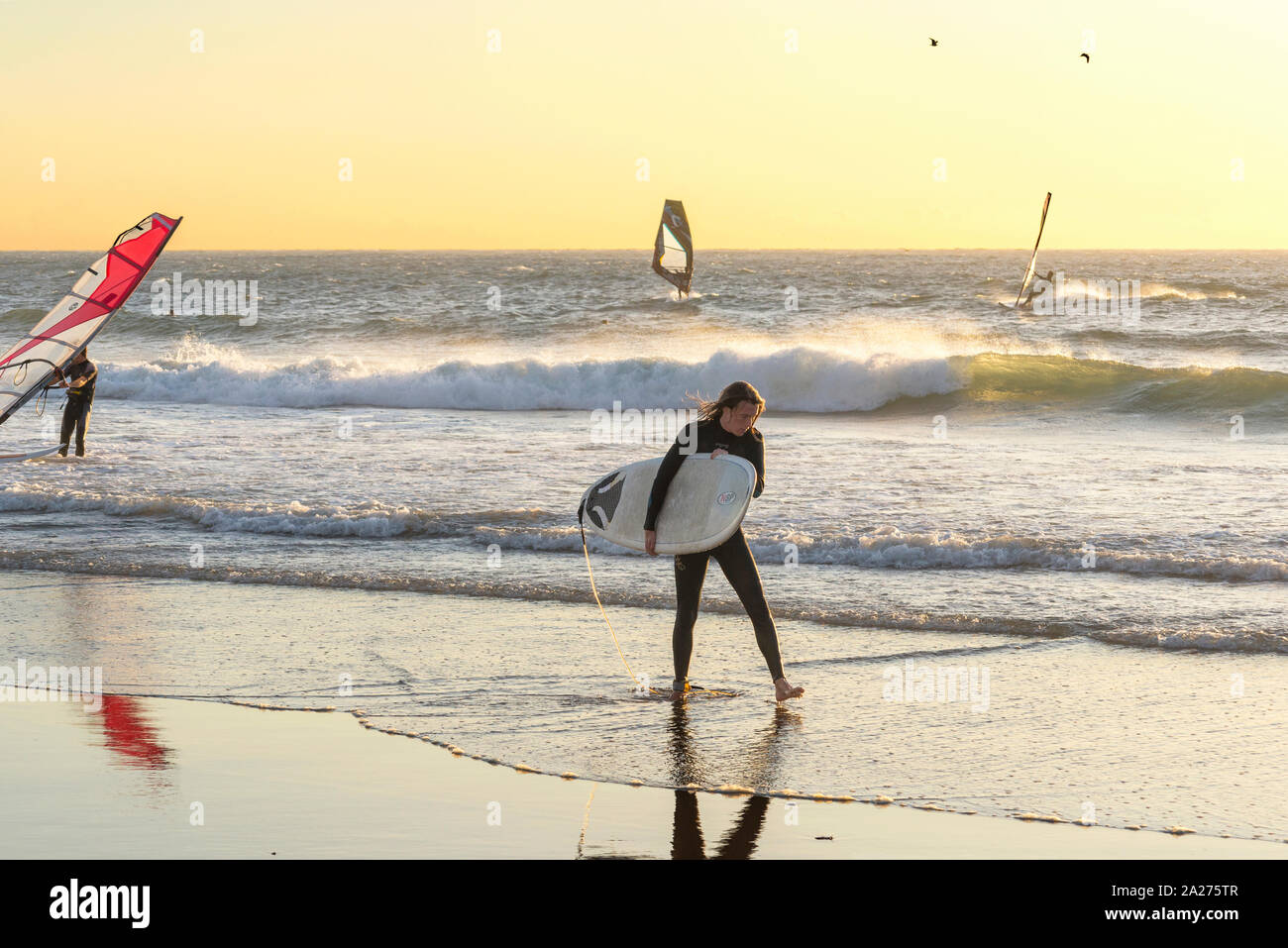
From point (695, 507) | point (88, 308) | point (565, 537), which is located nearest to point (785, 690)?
point (695, 507)

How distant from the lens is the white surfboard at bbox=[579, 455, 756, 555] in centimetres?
566

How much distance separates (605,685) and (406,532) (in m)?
4.27

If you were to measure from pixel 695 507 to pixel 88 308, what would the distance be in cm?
651

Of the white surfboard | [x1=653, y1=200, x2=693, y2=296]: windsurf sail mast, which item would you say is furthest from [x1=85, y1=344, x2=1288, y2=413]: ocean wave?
the white surfboard

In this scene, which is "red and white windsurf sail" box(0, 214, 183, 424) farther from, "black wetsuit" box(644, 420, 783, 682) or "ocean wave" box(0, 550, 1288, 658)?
"black wetsuit" box(644, 420, 783, 682)

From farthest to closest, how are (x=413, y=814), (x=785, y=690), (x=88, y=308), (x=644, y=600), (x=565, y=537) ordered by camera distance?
(x=88, y=308) → (x=565, y=537) → (x=644, y=600) → (x=785, y=690) → (x=413, y=814)

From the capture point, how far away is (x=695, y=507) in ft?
19.0

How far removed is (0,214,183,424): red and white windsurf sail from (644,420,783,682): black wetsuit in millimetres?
5732

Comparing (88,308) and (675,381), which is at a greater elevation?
(88,308)

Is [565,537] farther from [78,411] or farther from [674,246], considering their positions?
[674,246]

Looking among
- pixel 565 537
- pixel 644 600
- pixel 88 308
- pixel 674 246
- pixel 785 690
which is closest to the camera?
pixel 785 690

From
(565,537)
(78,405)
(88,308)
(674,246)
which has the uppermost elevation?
(674,246)

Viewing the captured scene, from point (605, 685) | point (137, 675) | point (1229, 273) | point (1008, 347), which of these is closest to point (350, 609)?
point (137, 675)

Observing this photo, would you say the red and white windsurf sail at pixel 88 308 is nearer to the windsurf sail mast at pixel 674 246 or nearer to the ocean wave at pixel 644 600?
the ocean wave at pixel 644 600
